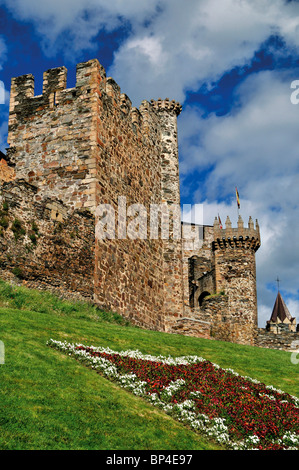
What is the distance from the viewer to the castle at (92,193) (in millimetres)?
21188

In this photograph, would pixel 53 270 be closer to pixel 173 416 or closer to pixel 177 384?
pixel 177 384

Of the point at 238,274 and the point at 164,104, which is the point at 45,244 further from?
the point at 238,274

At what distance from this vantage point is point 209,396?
13.1 metres

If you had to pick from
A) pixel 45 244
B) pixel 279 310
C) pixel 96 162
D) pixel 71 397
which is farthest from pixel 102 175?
pixel 279 310

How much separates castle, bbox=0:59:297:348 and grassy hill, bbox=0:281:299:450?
12.5 ft

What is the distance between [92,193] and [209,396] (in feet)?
42.4

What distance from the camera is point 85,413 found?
33.2 ft

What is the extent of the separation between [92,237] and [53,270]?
8.77 feet

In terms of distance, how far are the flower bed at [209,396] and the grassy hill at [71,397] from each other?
469mm
